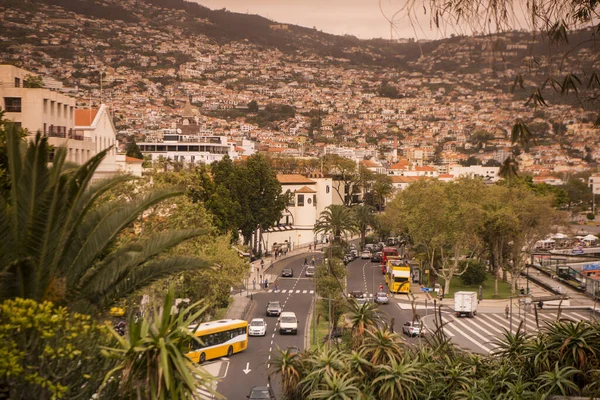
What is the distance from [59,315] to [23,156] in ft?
8.95

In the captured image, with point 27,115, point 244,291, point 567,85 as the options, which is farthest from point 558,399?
point 244,291

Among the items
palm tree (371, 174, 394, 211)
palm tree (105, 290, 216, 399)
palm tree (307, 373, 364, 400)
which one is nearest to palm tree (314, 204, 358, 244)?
palm tree (371, 174, 394, 211)

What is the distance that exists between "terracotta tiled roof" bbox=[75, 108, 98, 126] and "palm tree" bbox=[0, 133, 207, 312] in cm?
3111

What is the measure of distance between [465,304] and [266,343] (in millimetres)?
13858

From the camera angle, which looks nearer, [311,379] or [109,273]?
[109,273]

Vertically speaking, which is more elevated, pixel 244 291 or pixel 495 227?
pixel 495 227

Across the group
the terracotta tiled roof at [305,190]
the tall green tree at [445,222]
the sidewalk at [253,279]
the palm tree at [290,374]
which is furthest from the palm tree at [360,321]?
the terracotta tiled roof at [305,190]

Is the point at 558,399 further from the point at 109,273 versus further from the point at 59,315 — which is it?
the point at 59,315

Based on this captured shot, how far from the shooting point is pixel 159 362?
889 centimetres

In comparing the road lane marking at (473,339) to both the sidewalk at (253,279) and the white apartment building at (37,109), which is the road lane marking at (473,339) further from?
the white apartment building at (37,109)

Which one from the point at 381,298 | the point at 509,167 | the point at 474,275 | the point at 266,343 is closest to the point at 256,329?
the point at 266,343

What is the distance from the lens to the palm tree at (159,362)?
353 inches

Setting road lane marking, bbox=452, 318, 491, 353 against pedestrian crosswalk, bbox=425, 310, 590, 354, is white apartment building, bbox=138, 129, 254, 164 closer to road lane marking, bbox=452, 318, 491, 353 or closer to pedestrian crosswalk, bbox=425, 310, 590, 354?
pedestrian crosswalk, bbox=425, 310, 590, 354

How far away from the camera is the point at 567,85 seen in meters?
8.57
